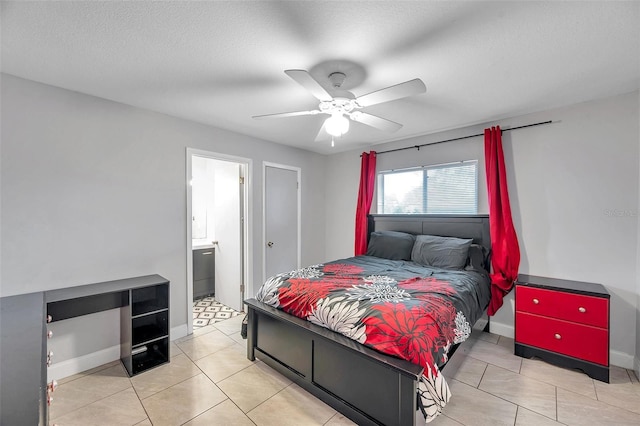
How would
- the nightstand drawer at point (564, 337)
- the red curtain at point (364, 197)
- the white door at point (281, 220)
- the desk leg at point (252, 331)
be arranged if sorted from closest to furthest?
the nightstand drawer at point (564, 337) → the desk leg at point (252, 331) → the white door at point (281, 220) → the red curtain at point (364, 197)

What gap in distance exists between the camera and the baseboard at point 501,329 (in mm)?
2994

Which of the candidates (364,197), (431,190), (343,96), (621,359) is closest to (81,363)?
(343,96)

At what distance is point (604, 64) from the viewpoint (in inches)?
75.7

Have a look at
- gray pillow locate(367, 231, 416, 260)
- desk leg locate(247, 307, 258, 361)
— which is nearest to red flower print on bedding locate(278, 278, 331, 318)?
desk leg locate(247, 307, 258, 361)

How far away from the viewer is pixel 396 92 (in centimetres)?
177

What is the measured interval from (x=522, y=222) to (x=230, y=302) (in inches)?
150

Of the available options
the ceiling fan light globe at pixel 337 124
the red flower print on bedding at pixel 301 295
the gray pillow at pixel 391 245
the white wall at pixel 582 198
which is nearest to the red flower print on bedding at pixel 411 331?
the red flower print on bedding at pixel 301 295

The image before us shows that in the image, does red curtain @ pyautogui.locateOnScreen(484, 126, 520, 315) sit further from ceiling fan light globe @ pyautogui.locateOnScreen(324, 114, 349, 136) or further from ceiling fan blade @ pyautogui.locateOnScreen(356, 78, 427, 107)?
ceiling fan light globe @ pyautogui.locateOnScreen(324, 114, 349, 136)

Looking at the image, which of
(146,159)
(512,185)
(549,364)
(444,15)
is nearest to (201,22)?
(444,15)

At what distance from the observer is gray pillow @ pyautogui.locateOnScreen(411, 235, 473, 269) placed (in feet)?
9.92

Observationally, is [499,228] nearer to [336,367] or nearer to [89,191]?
[336,367]

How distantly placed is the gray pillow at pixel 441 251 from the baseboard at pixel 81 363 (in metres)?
3.31

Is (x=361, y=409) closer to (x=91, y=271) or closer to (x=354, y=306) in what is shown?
(x=354, y=306)

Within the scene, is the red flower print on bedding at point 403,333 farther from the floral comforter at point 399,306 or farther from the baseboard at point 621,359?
the baseboard at point 621,359
